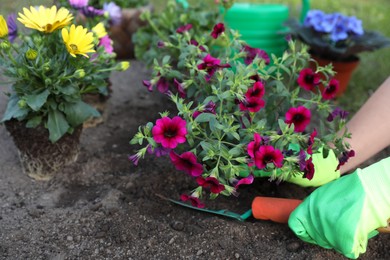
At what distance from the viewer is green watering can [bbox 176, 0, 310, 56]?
8.42 feet

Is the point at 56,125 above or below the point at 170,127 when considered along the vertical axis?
below

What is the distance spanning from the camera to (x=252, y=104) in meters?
1.36

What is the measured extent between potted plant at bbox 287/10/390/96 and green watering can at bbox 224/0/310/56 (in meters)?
0.11

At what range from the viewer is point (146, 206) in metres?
1.57

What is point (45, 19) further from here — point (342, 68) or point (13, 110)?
point (342, 68)

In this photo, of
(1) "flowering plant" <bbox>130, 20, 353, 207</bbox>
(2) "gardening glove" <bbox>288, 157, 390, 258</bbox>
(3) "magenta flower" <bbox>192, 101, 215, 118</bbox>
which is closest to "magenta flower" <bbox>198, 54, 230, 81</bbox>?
(1) "flowering plant" <bbox>130, 20, 353, 207</bbox>

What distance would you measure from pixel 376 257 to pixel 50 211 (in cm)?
100

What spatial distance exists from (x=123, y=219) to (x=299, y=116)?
0.61m

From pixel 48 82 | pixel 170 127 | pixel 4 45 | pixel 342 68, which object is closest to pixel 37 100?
pixel 48 82

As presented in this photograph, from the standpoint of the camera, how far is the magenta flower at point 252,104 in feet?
4.42

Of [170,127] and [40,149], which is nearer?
[170,127]

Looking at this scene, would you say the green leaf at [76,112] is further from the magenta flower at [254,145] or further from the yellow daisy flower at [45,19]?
the magenta flower at [254,145]

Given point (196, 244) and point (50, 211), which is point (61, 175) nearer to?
point (50, 211)

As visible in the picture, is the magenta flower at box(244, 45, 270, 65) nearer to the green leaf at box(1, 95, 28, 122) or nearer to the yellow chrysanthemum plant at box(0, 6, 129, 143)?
the yellow chrysanthemum plant at box(0, 6, 129, 143)
